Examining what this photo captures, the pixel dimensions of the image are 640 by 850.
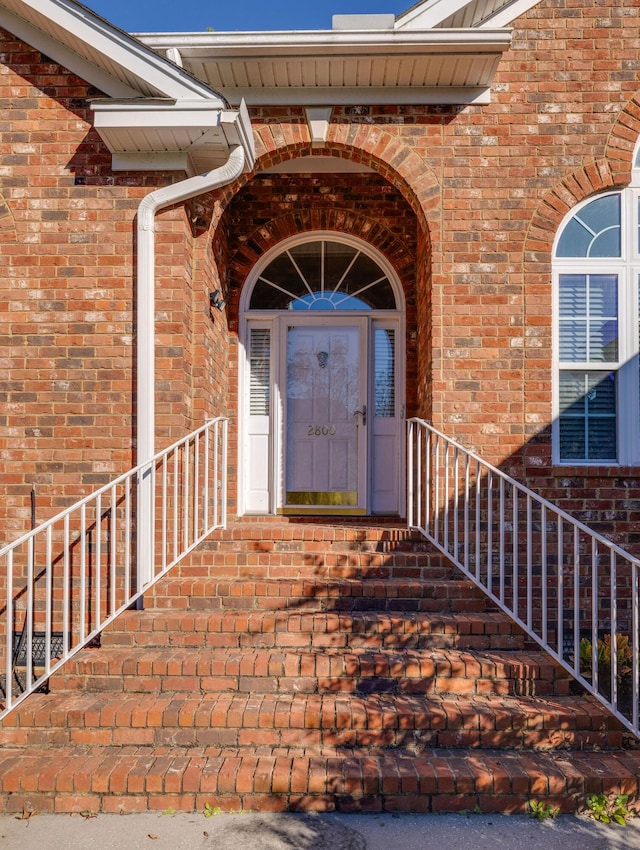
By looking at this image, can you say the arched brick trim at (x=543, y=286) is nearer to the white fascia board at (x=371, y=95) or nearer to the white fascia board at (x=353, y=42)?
the white fascia board at (x=371, y=95)

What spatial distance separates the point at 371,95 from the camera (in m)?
5.57

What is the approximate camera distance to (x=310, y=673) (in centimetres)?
408

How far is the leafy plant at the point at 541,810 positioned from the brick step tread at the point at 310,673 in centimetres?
74

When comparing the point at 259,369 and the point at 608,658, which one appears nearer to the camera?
the point at 608,658

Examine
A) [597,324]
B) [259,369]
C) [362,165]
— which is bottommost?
[259,369]

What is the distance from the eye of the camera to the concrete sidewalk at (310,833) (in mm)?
3131

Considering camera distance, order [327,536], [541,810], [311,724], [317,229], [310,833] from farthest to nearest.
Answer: [317,229] < [327,536] < [311,724] < [541,810] < [310,833]

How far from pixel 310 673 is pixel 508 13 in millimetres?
5112

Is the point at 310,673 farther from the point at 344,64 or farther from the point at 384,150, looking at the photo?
the point at 344,64

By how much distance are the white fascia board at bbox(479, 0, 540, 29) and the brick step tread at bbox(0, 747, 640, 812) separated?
17.3 ft

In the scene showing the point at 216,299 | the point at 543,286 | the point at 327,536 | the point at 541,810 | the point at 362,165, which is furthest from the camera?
the point at 362,165

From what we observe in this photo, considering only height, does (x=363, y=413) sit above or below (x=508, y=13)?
below

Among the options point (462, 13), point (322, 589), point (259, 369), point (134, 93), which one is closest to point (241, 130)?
point (134, 93)

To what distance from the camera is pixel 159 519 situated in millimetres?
5125
